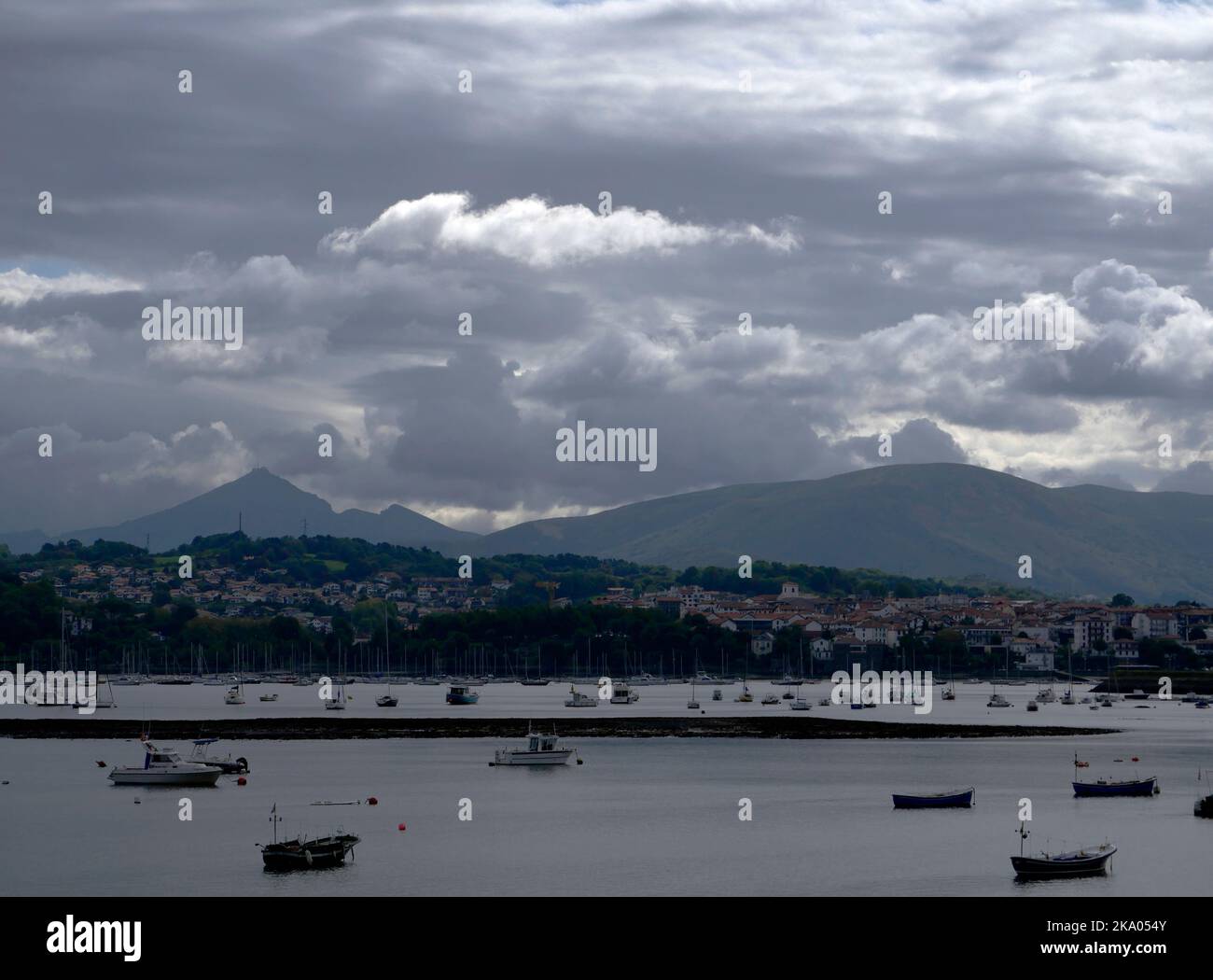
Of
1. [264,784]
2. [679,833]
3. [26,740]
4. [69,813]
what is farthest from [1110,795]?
[26,740]

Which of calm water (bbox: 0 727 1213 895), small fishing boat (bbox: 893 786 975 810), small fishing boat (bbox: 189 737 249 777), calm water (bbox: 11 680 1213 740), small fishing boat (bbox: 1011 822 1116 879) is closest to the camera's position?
small fishing boat (bbox: 1011 822 1116 879)

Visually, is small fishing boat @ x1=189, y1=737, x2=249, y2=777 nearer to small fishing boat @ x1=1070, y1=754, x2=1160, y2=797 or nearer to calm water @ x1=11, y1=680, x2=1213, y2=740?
small fishing boat @ x1=1070, y1=754, x2=1160, y2=797

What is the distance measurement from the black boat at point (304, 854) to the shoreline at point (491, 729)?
5978 cm

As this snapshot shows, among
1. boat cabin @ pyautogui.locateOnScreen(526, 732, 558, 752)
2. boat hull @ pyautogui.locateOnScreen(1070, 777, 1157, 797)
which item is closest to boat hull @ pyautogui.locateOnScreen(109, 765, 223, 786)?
boat cabin @ pyautogui.locateOnScreen(526, 732, 558, 752)

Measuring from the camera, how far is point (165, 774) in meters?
→ 87.2

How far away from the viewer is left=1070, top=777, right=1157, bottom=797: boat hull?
8156cm

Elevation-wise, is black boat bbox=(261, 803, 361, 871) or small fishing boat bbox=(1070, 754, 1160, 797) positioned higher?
black boat bbox=(261, 803, 361, 871)

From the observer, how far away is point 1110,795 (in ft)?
268

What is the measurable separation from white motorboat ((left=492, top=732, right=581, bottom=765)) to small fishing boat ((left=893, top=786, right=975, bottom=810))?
2901 centimetres

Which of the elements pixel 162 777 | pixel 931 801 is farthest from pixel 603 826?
pixel 162 777
